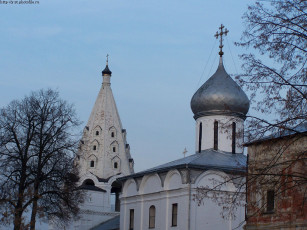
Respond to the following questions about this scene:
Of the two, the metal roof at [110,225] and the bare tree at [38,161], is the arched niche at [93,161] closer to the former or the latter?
the metal roof at [110,225]

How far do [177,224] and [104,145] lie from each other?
14.5 metres

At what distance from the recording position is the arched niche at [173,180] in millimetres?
28891

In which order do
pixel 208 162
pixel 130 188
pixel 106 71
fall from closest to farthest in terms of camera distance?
pixel 208 162, pixel 130 188, pixel 106 71

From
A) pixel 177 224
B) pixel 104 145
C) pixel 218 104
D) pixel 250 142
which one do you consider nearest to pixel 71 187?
pixel 177 224

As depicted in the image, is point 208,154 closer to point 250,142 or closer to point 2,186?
point 2,186

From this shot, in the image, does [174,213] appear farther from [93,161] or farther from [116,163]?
[116,163]

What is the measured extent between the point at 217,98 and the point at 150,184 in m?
5.67

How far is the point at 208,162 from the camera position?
29781 mm

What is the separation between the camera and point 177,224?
28391 mm

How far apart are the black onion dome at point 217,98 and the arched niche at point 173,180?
4.69 meters

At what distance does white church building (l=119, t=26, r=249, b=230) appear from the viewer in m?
28.2

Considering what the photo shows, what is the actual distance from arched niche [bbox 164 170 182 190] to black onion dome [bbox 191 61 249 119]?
4.69m

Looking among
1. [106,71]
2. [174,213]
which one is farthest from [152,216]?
[106,71]

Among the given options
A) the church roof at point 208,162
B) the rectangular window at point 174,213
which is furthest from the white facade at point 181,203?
the church roof at point 208,162
